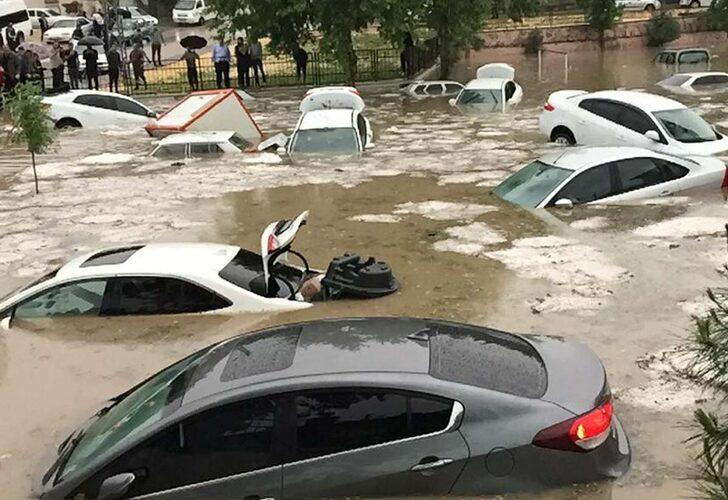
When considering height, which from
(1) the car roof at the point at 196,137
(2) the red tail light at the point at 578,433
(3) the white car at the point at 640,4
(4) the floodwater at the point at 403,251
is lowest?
(4) the floodwater at the point at 403,251

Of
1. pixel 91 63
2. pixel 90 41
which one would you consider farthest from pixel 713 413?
pixel 90 41

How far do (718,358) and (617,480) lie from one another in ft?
6.60

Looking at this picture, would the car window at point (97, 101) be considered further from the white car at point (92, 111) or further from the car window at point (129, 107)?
the car window at point (129, 107)

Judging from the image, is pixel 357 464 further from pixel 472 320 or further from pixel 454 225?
pixel 454 225

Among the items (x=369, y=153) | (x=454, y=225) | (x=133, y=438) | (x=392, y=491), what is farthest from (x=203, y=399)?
(x=369, y=153)

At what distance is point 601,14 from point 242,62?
917 inches

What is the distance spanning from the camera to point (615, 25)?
4872cm

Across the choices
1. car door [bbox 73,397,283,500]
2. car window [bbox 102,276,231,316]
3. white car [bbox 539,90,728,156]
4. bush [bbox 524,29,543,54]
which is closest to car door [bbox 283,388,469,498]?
car door [bbox 73,397,283,500]

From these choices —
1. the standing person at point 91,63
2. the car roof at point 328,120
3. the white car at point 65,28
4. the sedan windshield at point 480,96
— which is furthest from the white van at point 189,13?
the car roof at point 328,120

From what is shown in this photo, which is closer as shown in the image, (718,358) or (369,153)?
(718,358)

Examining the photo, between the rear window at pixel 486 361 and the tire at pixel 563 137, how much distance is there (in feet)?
45.0

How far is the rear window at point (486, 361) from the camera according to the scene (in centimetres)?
520

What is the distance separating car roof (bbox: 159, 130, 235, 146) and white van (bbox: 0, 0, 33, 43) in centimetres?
2168

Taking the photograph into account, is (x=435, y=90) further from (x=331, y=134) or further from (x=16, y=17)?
(x=16, y=17)
